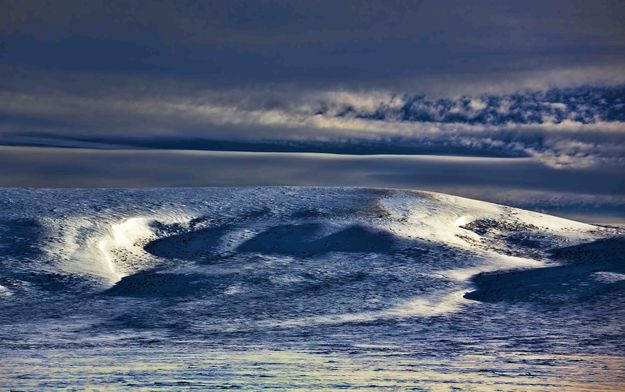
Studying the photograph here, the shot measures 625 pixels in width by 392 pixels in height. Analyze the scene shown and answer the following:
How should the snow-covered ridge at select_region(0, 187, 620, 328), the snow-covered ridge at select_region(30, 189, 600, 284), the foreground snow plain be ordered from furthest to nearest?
1. the snow-covered ridge at select_region(30, 189, 600, 284)
2. the snow-covered ridge at select_region(0, 187, 620, 328)
3. the foreground snow plain

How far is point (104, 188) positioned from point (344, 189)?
18796 millimetres

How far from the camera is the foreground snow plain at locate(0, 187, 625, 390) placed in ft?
101

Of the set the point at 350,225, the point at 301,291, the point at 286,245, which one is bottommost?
the point at 301,291

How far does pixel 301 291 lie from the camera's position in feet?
178

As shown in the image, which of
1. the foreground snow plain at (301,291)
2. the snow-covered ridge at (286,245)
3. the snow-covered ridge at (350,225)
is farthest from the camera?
the snow-covered ridge at (350,225)

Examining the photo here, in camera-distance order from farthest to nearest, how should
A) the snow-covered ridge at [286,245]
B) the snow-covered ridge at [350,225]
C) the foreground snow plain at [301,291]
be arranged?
the snow-covered ridge at [350,225], the snow-covered ridge at [286,245], the foreground snow plain at [301,291]

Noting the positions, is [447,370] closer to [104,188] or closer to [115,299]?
[115,299]

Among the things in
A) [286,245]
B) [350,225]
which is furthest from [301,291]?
[350,225]

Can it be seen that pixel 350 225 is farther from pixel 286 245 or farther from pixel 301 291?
pixel 301 291

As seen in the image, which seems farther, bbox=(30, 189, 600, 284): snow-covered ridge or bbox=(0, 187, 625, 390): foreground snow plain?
bbox=(30, 189, 600, 284): snow-covered ridge

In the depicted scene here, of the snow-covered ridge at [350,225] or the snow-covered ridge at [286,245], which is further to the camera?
the snow-covered ridge at [350,225]

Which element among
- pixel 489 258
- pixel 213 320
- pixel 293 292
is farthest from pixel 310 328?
pixel 489 258

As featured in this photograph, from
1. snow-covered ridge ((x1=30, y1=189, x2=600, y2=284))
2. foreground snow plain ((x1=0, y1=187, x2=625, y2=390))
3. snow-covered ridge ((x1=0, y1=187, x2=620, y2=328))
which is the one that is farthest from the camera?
snow-covered ridge ((x1=30, y1=189, x2=600, y2=284))

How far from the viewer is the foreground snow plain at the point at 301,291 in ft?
101
